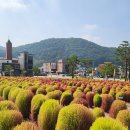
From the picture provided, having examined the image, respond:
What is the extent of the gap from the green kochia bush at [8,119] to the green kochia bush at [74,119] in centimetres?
136

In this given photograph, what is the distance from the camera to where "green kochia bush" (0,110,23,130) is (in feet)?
32.7

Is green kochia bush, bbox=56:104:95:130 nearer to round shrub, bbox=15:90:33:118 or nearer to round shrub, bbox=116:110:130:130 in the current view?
round shrub, bbox=116:110:130:130

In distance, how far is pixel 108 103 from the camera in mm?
21281

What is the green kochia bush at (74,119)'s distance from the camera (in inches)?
411

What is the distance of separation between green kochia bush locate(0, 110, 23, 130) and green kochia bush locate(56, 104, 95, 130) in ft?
4.45

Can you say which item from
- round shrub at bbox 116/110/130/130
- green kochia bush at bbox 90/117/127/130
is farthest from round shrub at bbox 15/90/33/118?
green kochia bush at bbox 90/117/127/130

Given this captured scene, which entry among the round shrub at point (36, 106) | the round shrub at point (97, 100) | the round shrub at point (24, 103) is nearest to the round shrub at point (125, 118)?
the round shrub at point (36, 106)

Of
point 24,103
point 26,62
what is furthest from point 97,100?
point 26,62

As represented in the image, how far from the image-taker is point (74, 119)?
10.5 m

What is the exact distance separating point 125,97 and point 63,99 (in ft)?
27.5

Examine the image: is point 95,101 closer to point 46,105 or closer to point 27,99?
point 27,99

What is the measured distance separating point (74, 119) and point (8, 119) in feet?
6.71

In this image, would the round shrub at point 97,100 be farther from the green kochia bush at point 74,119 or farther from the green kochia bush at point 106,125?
the green kochia bush at point 106,125

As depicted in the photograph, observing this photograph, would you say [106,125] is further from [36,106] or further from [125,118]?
[36,106]
